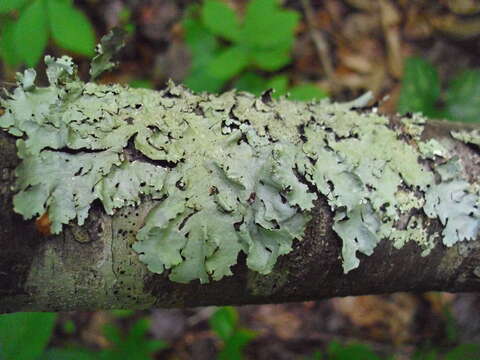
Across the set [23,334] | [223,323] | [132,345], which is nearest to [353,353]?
[223,323]

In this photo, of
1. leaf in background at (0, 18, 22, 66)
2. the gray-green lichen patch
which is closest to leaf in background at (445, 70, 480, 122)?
the gray-green lichen patch

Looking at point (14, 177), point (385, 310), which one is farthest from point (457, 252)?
point (385, 310)

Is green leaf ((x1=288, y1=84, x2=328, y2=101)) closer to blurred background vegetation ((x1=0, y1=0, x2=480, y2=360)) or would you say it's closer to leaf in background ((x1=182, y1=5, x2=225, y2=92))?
blurred background vegetation ((x1=0, y1=0, x2=480, y2=360))

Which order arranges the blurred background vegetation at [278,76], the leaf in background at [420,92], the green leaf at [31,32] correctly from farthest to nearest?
the leaf in background at [420,92], the blurred background vegetation at [278,76], the green leaf at [31,32]

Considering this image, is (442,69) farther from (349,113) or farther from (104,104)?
(104,104)

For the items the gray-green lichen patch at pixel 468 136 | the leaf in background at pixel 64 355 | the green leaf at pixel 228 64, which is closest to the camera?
the gray-green lichen patch at pixel 468 136

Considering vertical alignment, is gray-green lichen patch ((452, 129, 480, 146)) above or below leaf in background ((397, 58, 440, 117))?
below

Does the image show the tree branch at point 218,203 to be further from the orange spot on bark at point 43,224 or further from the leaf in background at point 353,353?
the leaf in background at point 353,353

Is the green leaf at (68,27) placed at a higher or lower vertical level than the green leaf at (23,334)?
higher

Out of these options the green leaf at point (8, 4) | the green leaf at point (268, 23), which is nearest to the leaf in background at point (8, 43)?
the green leaf at point (8, 4)
